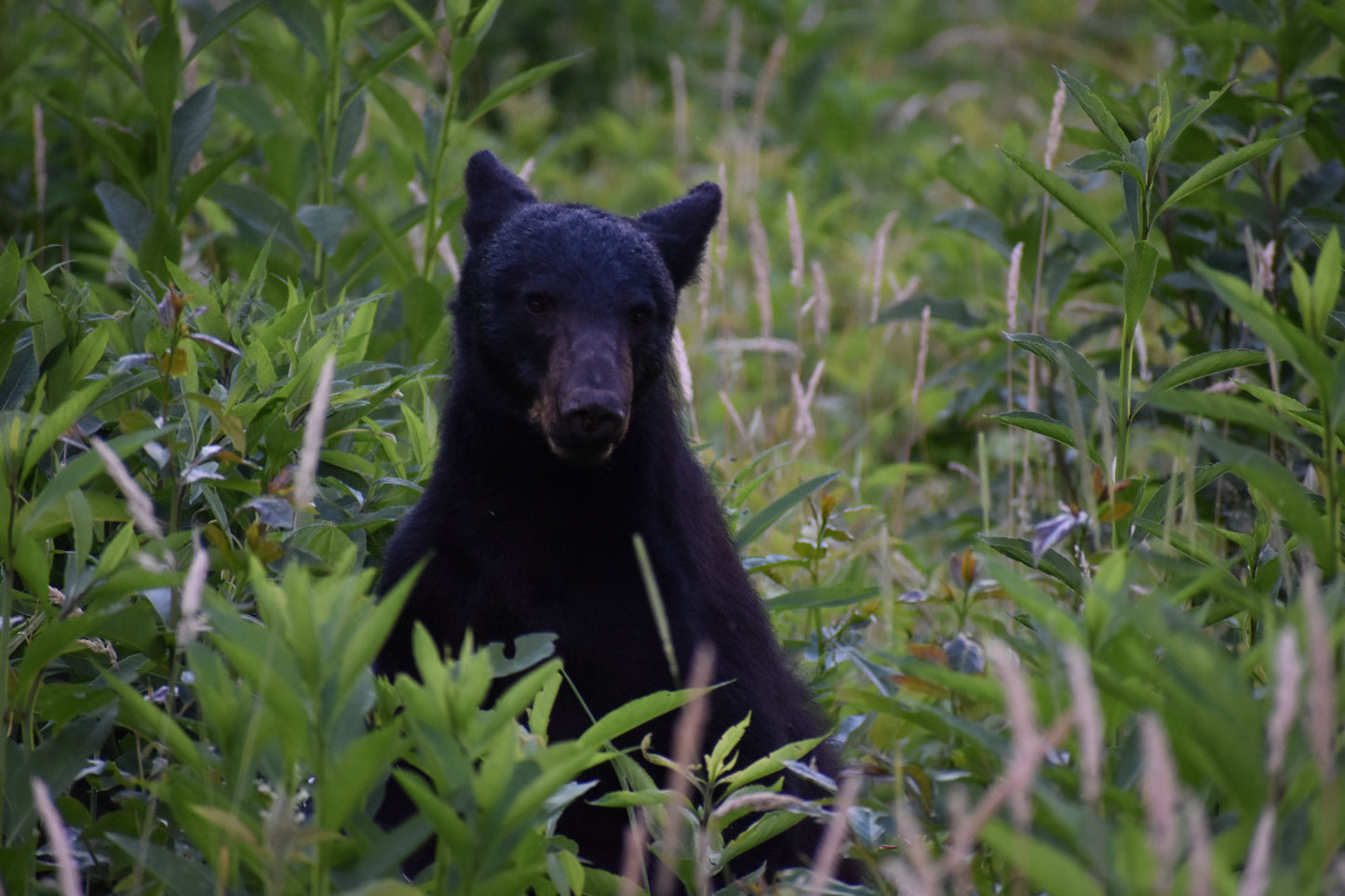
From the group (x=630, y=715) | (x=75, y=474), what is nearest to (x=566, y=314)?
(x=630, y=715)

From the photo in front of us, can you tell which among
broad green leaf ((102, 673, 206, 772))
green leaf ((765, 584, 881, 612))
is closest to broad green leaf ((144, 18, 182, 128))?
green leaf ((765, 584, 881, 612))

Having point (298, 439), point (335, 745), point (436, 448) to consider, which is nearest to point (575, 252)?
point (436, 448)

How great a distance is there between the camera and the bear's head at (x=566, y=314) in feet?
9.24

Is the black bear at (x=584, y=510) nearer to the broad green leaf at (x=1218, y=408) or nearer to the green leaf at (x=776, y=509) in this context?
the green leaf at (x=776, y=509)

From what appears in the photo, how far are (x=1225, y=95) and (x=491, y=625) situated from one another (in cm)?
276

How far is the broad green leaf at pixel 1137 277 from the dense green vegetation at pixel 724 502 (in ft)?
0.08

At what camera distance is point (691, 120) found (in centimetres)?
886

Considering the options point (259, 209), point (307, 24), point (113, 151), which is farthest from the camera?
point (259, 209)

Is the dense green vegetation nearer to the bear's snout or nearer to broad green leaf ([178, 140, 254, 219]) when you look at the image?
broad green leaf ([178, 140, 254, 219])

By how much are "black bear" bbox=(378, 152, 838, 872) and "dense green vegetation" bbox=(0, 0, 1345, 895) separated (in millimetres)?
190

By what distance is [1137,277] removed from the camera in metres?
2.40

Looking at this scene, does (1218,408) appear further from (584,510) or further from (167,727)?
(584,510)

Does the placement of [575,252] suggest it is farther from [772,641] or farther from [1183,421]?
[1183,421]

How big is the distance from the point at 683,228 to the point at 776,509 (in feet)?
2.99
